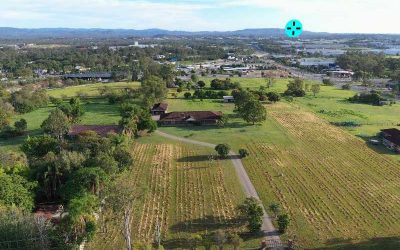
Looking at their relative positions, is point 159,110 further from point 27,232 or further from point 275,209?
point 27,232

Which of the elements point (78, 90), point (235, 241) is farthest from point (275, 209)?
point (78, 90)

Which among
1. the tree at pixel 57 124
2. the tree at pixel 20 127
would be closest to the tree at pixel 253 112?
the tree at pixel 57 124

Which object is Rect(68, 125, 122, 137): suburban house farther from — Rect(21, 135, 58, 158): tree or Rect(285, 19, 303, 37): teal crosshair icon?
Rect(285, 19, 303, 37): teal crosshair icon

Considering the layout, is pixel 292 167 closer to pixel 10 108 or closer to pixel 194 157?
pixel 194 157

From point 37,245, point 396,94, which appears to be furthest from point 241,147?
point 396,94

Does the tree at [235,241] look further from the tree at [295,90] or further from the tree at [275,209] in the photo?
the tree at [295,90]

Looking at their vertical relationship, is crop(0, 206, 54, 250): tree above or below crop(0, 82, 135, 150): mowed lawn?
above

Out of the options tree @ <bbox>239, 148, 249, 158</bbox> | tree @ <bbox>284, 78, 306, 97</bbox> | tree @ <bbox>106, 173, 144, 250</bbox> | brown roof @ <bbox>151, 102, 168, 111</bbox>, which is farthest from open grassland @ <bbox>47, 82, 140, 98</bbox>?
tree @ <bbox>106, 173, 144, 250</bbox>
